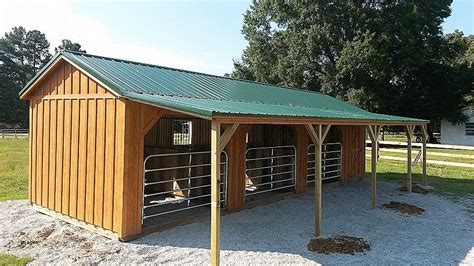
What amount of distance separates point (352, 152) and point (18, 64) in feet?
171

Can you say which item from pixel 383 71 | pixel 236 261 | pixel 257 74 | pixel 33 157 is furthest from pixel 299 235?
pixel 257 74

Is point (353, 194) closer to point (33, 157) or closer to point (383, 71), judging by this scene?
point (33, 157)

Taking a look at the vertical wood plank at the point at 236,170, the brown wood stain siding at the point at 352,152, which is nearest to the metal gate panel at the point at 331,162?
the brown wood stain siding at the point at 352,152

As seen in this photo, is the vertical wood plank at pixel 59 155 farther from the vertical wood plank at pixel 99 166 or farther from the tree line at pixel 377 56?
the tree line at pixel 377 56

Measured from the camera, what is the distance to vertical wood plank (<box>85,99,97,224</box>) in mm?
6340

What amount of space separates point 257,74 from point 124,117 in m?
25.0

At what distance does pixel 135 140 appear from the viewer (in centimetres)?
596

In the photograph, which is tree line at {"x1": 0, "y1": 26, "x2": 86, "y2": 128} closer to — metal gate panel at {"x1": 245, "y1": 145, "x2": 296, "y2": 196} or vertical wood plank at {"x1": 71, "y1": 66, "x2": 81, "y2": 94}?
metal gate panel at {"x1": 245, "y1": 145, "x2": 296, "y2": 196}

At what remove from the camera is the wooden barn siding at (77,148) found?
599cm

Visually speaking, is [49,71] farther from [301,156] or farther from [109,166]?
[301,156]

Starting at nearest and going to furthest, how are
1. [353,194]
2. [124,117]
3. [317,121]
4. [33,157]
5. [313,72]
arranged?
[124,117] → [317,121] → [33,157] → [353,194] → [313,72]

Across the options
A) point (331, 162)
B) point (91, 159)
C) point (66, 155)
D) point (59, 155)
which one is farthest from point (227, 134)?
point (331, 162)

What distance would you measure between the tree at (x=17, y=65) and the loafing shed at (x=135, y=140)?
3853 centimetres

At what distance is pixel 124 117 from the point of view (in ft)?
19.0
